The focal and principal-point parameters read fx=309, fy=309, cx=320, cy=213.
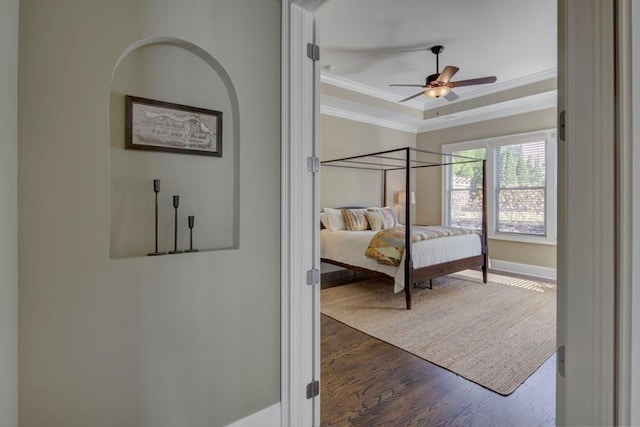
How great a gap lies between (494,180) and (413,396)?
4.75m

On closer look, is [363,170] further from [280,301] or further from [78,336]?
[78,336]

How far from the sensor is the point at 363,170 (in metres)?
5.90

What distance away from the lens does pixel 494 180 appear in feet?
18.3

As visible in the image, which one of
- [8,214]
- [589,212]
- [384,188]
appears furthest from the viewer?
[384,188]

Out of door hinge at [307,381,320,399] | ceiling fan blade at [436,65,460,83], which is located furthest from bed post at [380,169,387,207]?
door hinge at [307,381,320,399]

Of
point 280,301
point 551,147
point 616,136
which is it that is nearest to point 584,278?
point 616,136

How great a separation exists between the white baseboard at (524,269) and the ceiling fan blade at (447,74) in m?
3.43

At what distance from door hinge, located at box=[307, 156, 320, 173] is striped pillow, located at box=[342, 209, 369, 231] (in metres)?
3.34

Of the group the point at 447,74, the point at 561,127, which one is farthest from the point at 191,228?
the point at 447,74

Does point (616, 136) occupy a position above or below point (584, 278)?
above

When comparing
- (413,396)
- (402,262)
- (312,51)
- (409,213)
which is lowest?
(413,396)

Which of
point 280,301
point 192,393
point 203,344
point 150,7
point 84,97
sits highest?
point 150,7

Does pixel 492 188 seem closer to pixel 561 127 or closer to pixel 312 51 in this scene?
pixel 312 51

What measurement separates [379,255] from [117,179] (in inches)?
118
